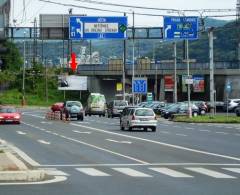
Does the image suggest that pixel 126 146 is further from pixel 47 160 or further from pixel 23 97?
pixel 23 97

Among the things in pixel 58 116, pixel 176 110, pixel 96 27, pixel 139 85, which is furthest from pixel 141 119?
pixel 139 85

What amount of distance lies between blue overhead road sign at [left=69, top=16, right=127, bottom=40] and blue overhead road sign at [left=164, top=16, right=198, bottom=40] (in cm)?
352

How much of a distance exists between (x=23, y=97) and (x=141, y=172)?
102979mm

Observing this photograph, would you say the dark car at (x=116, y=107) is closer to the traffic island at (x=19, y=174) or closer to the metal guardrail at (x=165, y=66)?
the metal guardrail at (x=165, y=66)

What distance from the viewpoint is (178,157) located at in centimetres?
2367

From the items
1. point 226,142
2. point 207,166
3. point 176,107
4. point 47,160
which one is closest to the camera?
point 207,166

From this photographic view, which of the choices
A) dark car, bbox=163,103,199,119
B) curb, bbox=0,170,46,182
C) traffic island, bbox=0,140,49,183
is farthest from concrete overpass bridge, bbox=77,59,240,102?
curb, bbox=0,170,46,182

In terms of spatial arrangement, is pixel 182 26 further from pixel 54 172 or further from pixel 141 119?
pixel 54 172

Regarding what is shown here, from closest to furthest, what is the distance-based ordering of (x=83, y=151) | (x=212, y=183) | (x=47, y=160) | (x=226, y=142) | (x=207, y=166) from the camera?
(x=212, y=183) < (x=207, y=166) < (x=47, y=160) < (x=83, y=151) < (x=226, y=142)

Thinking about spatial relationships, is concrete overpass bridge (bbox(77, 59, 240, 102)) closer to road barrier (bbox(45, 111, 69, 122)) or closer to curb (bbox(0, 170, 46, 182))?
road barrier (bbox(45, 111, 69, 122))

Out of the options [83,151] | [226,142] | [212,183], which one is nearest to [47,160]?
[83,151]

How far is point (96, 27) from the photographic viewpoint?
184 feet

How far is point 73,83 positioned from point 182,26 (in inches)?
2585

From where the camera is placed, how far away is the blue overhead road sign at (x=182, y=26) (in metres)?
56.8
